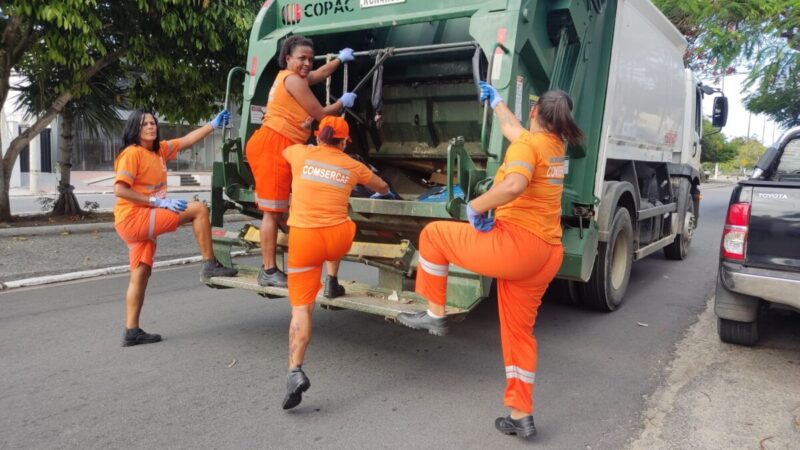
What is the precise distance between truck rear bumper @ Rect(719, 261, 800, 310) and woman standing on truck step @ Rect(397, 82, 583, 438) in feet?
5.25

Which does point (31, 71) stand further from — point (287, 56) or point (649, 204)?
point (649, 204)

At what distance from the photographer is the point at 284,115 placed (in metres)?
4.25

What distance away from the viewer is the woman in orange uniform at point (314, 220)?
334 cm

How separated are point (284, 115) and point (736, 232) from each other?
123 inches

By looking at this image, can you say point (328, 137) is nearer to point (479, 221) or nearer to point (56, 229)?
point (479, 221)

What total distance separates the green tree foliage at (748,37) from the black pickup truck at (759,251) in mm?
10827

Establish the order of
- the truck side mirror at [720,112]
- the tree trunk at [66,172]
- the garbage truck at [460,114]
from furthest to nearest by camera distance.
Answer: the tree trunk at [66,172]
the truck side mirror at [720,112]
the garbage truck at [460,114]

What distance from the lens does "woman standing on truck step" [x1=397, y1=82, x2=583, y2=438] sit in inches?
116

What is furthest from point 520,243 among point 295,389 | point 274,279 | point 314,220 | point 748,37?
point 748,37

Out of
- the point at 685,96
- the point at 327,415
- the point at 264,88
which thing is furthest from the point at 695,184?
the point at 327,415

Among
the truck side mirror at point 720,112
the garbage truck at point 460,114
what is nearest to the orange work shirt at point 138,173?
the garbage truck at point 460,114

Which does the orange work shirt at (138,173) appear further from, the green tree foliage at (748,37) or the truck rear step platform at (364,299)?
the green tree foliage at (748,37)

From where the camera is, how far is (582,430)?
313cm

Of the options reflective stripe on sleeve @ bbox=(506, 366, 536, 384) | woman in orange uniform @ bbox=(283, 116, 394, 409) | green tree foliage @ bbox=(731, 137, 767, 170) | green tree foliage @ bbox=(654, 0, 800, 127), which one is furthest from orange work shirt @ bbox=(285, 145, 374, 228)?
green tree foliage @ bbox=(731, 137, 767, 170)
